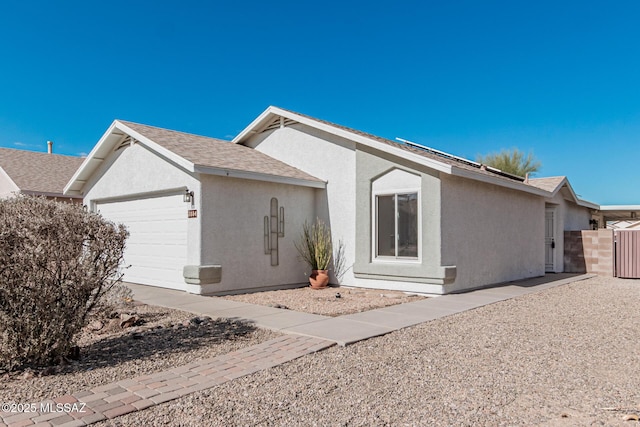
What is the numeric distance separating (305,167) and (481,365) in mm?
8685

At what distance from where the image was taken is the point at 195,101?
24562 millimetres

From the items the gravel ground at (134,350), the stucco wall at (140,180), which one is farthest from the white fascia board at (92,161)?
the gravel ground at (134,350)

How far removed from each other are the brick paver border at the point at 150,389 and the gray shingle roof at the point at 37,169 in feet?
54.9

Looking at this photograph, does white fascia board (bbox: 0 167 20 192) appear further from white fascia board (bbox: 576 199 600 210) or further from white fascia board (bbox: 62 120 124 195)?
white fascia board (bbox: 576 199 600 210)

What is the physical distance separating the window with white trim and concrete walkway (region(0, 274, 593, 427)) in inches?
63.6

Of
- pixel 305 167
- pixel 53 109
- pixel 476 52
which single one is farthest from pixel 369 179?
pixel 53 109

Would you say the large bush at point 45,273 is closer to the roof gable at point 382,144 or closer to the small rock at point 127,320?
the small rock at point 127,320

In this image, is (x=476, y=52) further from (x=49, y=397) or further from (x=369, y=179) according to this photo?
(x=49, y=397)

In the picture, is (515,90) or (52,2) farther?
(515,90)

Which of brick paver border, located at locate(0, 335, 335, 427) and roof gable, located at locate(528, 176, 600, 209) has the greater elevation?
roof gable, located at locate(528, 176, 600, 209)

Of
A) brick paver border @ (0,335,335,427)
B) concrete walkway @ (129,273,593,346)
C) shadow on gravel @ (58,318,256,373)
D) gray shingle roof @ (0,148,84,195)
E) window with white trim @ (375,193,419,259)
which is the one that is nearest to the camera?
brick paver border @ (0,335,335,427)

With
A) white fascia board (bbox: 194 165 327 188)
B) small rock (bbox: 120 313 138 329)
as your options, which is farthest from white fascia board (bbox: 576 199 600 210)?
small rock (bbox: 120 313 138 329)

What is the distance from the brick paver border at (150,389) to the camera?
3.48 meters

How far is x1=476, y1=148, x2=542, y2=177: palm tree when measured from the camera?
32531 millimetres
